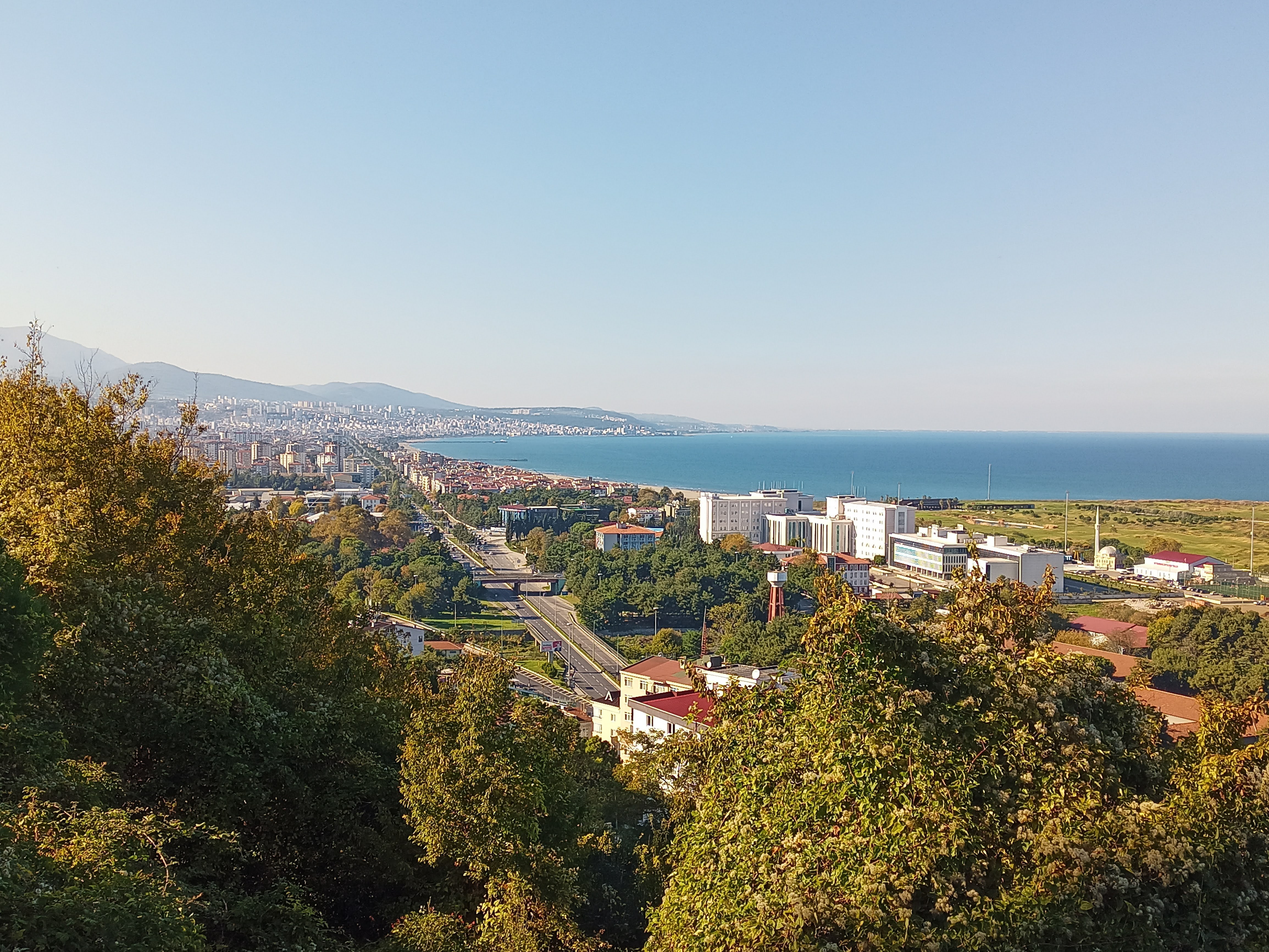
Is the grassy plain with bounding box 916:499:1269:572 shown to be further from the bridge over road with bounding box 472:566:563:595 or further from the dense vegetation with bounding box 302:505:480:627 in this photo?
the dense vegetation with bounding box 302:505:480:627

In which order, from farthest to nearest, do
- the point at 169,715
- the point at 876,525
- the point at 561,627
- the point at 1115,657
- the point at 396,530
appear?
the point at 876,525, the point at 396,530, the point at 561,627, the point at 1115,657, the point at 169,715

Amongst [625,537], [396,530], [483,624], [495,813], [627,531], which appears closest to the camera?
[495,813]

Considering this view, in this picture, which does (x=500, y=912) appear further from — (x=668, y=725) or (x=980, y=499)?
(x=980, y=499)

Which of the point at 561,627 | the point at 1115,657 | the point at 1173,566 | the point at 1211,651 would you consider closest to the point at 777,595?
the point at 561,627

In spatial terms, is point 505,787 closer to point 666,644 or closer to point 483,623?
point 666,644

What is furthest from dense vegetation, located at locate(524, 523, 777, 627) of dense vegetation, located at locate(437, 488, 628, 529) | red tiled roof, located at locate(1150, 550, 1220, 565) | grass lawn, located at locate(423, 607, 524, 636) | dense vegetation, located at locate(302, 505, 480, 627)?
dense vegetation, located at locate(437, 488, 628, 529)

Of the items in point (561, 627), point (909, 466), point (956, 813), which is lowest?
point (561, 627)
